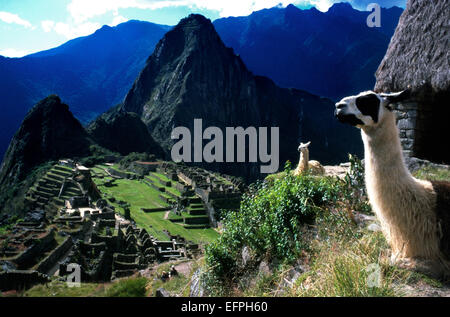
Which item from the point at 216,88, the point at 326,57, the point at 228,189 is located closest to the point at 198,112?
the point at 216,88

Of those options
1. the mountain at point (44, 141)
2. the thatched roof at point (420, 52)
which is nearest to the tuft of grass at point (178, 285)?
the thatched roof at point (420, 52)

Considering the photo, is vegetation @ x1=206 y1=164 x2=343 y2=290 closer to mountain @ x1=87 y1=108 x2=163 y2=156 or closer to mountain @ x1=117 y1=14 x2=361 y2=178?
mountain @ x1=87 y1=108 x2=163 y2=156

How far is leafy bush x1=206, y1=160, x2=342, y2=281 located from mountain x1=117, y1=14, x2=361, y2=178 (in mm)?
111111

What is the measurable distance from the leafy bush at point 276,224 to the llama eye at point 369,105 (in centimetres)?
172

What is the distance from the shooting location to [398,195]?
308 centimetres

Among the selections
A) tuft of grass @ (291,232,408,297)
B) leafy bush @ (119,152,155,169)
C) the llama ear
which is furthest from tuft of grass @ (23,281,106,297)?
leafy bush @ (119,152,155,169)

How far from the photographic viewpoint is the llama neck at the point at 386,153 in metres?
3.07

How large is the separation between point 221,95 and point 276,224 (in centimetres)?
12447

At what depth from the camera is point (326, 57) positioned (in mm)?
118125

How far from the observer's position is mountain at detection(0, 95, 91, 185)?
230 ft
